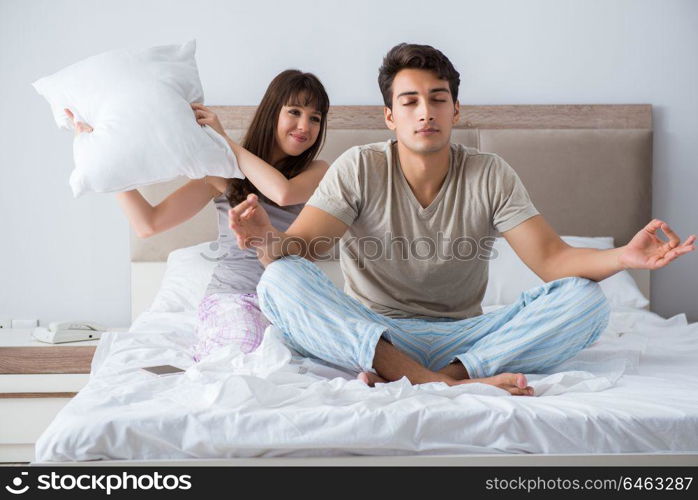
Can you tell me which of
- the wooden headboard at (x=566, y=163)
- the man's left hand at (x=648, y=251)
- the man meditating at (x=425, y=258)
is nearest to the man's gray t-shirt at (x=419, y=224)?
the man meditating at (x=425, y=258)

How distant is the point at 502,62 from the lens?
3322mm

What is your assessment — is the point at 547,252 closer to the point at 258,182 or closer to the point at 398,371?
the point at 398,371


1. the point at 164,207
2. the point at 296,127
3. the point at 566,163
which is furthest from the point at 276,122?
the point at 566,163

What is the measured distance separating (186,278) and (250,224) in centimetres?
118

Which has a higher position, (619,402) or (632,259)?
(632,259)

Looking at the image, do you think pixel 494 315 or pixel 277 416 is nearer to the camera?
pixel 277 416

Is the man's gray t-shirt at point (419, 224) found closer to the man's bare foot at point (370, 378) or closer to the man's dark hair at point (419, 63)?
the man's dark hair at point (419, 63)

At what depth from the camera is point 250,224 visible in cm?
177

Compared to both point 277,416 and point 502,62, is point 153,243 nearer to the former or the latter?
point 502,62

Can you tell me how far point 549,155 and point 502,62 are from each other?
1.47ft

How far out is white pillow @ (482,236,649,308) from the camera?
291cm

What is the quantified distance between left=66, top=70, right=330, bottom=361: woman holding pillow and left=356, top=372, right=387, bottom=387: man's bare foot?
0.51 meters

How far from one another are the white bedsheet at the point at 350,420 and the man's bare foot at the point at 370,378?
68mm
